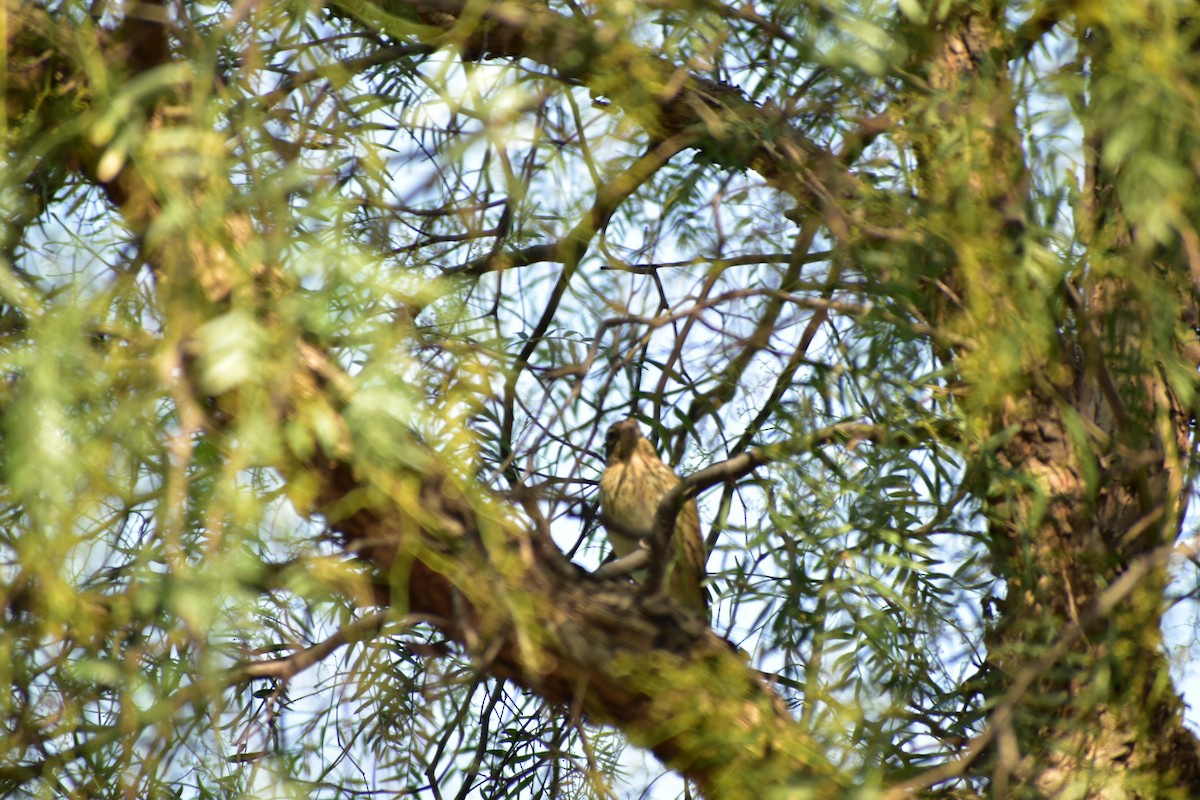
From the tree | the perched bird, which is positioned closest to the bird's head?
the perched bird

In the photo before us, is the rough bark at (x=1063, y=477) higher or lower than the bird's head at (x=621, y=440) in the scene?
lower

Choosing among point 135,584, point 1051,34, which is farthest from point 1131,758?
point 135,584

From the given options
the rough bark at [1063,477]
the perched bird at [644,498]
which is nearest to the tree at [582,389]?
the rough bark at [1063,477]

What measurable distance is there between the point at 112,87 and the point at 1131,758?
76.4 inches

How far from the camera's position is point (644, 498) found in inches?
135

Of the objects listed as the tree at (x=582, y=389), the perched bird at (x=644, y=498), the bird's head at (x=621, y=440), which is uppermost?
the bird's head at (x=621, y=440)

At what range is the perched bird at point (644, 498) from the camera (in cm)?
337

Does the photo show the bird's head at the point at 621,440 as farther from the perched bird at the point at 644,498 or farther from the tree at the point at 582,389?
the tree at the point at 582,389

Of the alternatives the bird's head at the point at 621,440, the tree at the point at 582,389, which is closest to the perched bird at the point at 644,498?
the bird's head at the point at 621,440

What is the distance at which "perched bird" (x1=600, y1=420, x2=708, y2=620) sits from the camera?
11.1 feet

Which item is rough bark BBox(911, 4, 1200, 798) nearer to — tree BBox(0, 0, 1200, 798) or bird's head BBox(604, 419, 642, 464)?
tree BBox(0, 0, 1200, 798)

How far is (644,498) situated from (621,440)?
0.19 metres

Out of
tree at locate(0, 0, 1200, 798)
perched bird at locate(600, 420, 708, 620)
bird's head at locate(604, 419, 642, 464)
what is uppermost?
bird's head at locate(604, 419, 642, 464)

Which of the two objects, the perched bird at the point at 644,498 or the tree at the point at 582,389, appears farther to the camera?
Answer: the perched bird at the point at 644,498
